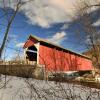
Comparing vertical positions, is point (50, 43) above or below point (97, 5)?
below

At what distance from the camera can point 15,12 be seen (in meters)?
10.2

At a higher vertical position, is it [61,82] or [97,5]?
[97,5]

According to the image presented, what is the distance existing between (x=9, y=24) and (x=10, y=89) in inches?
115

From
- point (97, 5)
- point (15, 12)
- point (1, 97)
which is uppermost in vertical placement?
point (97, 5)

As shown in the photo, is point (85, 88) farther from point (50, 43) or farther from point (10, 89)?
point (50, 43)

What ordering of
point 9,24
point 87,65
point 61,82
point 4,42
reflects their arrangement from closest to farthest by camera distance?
point 61,82 → point 4,42 → point 9,24 → point 87,65

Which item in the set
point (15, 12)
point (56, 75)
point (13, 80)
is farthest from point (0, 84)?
point (56, 75)

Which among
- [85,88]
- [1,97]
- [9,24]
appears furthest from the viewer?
[9,24]

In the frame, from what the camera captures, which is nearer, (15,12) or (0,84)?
(0,84)

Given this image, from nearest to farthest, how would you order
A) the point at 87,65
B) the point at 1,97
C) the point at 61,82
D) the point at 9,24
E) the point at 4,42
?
the point at 61,82 < the point at 1,97 < the point at 4,42 < the point at 9,24 < the point at 87,65

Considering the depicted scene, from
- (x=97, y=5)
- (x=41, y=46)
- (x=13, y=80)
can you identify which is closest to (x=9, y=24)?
(x=13, y=80)

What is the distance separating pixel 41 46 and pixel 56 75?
1583 cm

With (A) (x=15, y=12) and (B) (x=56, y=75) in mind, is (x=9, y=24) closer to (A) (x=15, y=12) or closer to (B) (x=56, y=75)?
(A) (x=15, y=12)

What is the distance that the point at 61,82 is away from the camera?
2545mm
